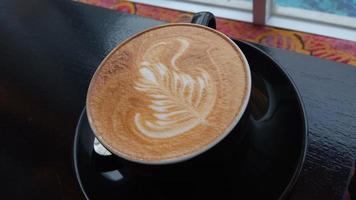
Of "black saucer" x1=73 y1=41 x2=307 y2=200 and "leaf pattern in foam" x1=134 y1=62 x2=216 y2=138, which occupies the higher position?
"leaf pattern in foam" x1=134 y1=62 x2=216 y2=138

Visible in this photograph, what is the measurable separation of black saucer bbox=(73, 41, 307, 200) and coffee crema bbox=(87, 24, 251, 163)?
0.06m

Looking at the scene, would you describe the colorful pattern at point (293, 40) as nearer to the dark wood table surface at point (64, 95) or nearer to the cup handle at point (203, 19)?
the dark wood table surface at point (64, 95)

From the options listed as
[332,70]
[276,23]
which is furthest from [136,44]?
[276,23]

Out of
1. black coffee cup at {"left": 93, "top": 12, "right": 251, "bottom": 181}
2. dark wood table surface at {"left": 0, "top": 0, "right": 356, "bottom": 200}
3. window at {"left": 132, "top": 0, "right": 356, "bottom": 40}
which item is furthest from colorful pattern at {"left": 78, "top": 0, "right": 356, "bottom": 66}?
black coffee cup at {"left": 93, "top": 12, "right": 251, "bottom": 181}

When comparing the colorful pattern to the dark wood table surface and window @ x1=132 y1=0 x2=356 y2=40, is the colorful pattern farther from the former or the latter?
the dark wood table surface

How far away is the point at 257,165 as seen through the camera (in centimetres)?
40

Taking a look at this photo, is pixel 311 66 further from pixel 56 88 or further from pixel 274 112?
pixel 56 88

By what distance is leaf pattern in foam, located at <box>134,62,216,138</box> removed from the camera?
14.4 inches

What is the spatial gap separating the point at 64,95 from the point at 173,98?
24 centimetres

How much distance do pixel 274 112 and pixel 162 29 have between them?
168mm

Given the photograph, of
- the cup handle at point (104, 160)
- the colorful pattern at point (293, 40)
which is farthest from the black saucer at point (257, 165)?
the colorful pattern at point (293, 40)

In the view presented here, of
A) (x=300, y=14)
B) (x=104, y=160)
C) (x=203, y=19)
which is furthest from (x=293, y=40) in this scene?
(x=104, y=160)

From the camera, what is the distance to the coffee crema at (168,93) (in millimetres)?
354

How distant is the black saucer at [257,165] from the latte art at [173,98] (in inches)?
2.4
